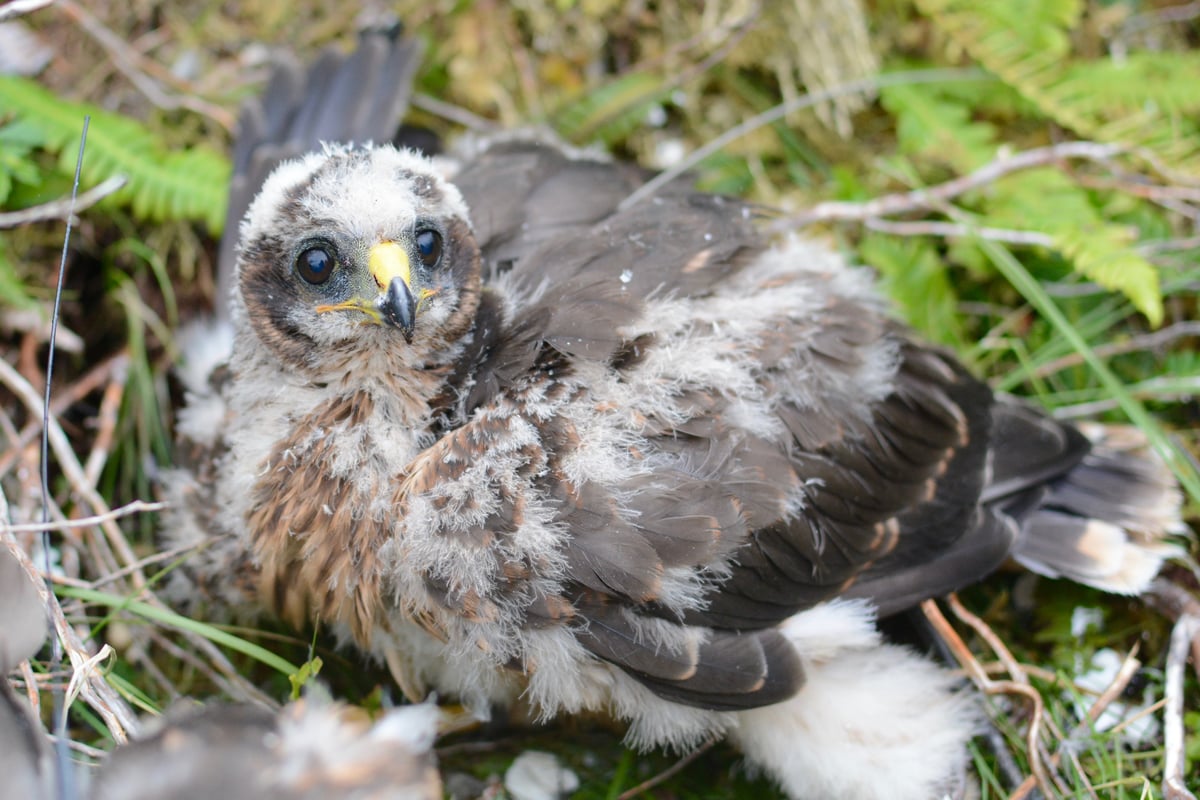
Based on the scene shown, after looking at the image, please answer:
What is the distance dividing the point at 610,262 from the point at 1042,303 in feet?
4.48

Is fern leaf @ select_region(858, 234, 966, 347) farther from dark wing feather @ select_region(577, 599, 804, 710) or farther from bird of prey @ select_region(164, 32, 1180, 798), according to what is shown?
dark wing feather @ select_region(577, 599, 804, 710)

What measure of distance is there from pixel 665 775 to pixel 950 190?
6.34 feet

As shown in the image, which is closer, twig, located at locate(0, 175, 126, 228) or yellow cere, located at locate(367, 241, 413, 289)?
yellow cere, located at locate(367, 241, 413, 289)

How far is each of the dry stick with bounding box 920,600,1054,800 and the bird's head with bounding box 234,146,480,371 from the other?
56.7 inches

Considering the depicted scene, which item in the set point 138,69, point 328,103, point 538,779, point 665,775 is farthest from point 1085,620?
point 138,69

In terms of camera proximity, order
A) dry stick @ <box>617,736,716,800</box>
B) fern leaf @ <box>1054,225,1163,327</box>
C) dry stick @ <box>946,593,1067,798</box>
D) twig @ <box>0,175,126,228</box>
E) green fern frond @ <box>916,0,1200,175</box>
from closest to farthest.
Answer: dry stick @ <box>946,593,1067,798</box> < dry stick @ <box>617,736,716,800</box> < twig @ <box>0,175,126,228</box> < fern leaf @ <box>1054,225,1163,327</box> < green fern frond @ <box>916,0,1200,175</box>

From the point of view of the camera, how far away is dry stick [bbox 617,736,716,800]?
240 cm

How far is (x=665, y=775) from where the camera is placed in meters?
2.43

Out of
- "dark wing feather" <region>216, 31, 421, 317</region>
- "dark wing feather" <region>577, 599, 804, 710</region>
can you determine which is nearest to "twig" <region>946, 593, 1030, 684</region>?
"dark wing feather" <region>577, 599, 804, 710</region>

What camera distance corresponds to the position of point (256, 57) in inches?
138

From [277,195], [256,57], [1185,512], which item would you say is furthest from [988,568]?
[256,57]

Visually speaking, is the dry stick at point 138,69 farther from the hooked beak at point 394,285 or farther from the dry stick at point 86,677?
the dry stick at point 86,677

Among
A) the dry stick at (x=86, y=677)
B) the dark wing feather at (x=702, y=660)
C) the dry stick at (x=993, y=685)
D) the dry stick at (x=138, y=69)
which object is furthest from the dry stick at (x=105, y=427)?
the dry stick at (x=993, y=685)

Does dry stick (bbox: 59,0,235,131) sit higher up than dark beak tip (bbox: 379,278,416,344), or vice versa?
dry stick (bbox: 59,0,235,131)
